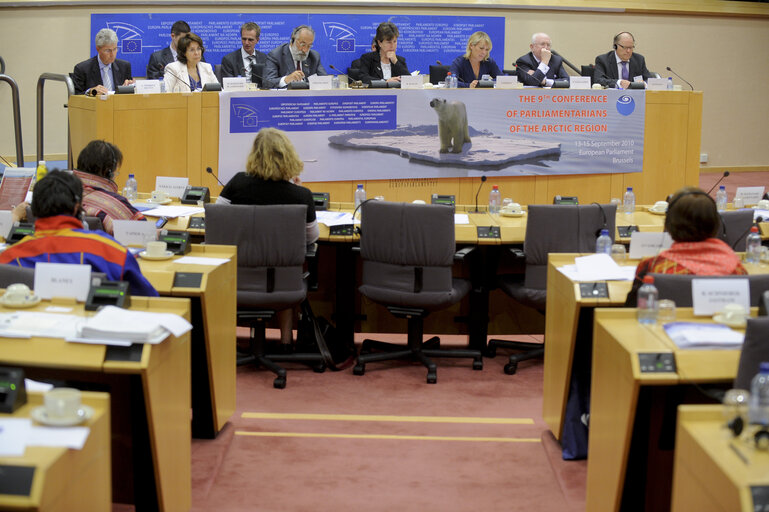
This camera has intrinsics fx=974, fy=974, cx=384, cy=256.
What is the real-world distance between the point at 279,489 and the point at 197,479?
1.08 feet

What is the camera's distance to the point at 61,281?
129 inches

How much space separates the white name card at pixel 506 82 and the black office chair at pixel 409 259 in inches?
119

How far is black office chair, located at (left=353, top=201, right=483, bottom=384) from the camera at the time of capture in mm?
5051

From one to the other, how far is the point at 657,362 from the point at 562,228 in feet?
7.71

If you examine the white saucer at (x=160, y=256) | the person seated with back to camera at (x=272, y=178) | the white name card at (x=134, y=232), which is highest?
the person seated with back to camera at (x=272, y=178)

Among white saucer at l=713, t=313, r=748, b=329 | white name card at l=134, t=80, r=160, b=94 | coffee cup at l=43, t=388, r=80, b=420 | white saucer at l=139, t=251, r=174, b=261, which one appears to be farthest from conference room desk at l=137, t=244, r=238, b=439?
white name card at l=134, t=80, r=160, b=94

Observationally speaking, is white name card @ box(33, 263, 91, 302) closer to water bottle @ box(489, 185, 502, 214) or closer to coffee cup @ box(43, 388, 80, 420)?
coffee cup @ box(43, 388, 80, 420)

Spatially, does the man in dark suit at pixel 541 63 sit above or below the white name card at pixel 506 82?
above

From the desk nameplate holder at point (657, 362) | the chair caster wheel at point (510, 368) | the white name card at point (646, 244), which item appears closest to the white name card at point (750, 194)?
the chair caster wheel at point (510, 368)

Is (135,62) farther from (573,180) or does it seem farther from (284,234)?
(284,234)

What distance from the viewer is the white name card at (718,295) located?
3.27 metres

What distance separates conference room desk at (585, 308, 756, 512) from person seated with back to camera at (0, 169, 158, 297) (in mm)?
1695

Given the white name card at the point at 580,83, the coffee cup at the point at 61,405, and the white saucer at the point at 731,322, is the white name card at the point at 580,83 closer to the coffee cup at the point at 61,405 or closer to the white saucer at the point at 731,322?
the white saucer at the point at 731,322

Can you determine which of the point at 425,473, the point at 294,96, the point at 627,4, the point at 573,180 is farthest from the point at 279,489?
A: the point at 627,4
